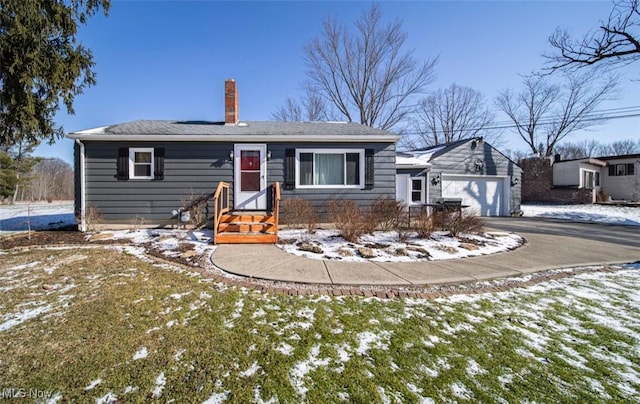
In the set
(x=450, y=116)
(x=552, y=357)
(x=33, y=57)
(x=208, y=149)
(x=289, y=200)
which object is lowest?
(x=552, y=357)

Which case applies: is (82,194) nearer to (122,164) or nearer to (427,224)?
(122,164)

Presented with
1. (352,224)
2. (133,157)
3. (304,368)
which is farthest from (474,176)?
(133,157)

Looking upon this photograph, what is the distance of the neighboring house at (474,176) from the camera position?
1352 centimetres

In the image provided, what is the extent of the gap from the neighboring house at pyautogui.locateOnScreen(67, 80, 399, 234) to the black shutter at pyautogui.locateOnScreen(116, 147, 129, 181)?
0.09ft

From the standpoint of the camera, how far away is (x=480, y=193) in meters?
14.4

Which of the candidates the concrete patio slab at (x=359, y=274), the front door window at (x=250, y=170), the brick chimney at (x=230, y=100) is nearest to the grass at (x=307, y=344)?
the concrete patio slab at (x=359, y=274)

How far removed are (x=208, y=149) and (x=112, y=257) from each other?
13.9ft

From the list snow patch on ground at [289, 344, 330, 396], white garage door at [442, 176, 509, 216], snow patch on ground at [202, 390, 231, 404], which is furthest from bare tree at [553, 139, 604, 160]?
snow patch on ground at [202, 390, 231, 404]

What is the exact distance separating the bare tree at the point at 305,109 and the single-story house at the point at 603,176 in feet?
64.4

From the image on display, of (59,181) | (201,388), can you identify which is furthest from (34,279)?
(59,181)

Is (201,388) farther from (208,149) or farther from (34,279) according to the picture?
(208,149)

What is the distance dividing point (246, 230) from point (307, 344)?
4499 mm

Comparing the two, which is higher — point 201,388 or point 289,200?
point 289,200

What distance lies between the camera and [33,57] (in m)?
6.23
